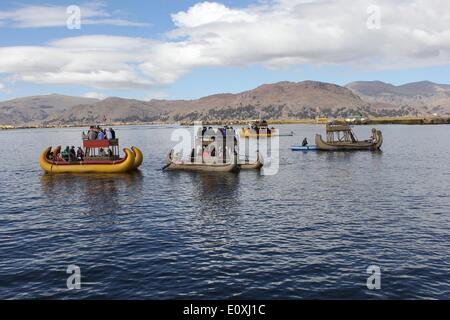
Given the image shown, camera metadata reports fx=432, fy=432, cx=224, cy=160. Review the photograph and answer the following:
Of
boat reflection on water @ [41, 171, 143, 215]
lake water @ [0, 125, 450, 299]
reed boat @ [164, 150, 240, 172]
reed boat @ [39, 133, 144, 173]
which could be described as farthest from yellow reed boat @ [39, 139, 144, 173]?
lake water @ [0, 125, 450, 299]

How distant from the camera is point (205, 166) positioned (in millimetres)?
48438

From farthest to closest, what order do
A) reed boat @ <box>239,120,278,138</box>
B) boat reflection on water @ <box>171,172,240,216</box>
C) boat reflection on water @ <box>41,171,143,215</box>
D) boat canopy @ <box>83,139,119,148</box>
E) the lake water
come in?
reed boat @ <box>239,120,278,138</box> < boat canopy @ <box>83,139,119,148</box> < boat reflection on water @ <box>41,171,143,215</box> < boat reflection on water @ <box>171,172,240,216</box> < the lake water

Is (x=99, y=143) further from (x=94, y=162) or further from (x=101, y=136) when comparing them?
(x=94, y=162)

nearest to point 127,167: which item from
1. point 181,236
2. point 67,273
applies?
point 181,236

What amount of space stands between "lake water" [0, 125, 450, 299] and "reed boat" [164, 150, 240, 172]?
4287mm

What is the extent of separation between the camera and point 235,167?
47.5m

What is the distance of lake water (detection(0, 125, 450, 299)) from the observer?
1709cm

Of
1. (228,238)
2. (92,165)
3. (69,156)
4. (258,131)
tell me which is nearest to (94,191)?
(92,165)

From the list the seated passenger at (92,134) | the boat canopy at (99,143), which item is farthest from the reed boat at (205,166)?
the seated passenger at (92,134)

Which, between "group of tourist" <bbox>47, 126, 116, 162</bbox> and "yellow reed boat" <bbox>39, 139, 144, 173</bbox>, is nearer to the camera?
"group of tourist" <bbox>47, 126, 116, 162</bbox>

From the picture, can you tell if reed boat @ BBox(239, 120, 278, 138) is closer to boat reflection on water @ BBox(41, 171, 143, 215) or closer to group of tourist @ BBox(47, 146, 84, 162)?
boat reflection on water @ BBox(41, 171, 143, 215)

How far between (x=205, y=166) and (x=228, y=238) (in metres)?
25.5

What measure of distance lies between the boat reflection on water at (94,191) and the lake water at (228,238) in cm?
19
